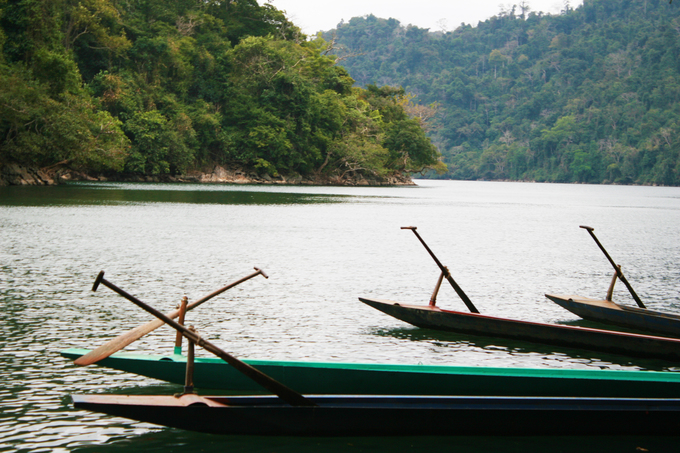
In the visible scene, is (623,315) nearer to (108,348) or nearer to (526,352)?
(526,352)

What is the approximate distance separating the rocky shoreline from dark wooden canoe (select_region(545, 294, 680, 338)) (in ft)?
136

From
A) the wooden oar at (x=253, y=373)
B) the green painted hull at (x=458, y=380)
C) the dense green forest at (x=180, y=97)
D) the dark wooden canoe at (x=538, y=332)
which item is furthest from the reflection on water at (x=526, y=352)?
the dense green forest at (x=180, y=97)

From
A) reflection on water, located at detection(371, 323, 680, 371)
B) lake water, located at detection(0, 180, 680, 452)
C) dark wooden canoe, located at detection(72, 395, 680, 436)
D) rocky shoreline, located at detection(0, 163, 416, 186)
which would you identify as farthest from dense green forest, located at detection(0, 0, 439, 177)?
dark wooden canoe, located at detection(72, 395, 680, 436)

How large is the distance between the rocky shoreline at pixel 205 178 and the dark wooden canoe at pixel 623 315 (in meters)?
41.6

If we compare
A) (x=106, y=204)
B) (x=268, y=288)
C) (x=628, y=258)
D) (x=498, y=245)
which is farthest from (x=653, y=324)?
(x=106, y=204)

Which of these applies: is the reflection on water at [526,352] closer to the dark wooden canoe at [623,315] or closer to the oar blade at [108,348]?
the dark wooden canoe at [623,315]

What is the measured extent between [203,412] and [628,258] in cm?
1631

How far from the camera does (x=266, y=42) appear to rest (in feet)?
224

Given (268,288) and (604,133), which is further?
(604,133)

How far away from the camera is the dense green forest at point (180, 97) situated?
42625mm

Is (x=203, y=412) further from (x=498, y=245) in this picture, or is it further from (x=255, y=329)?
(x=498, y=245)

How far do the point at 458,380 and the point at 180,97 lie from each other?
6360 centimetres

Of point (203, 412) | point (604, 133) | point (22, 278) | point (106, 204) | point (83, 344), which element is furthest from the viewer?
point (604, 133)

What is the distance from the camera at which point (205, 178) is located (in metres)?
67.9
